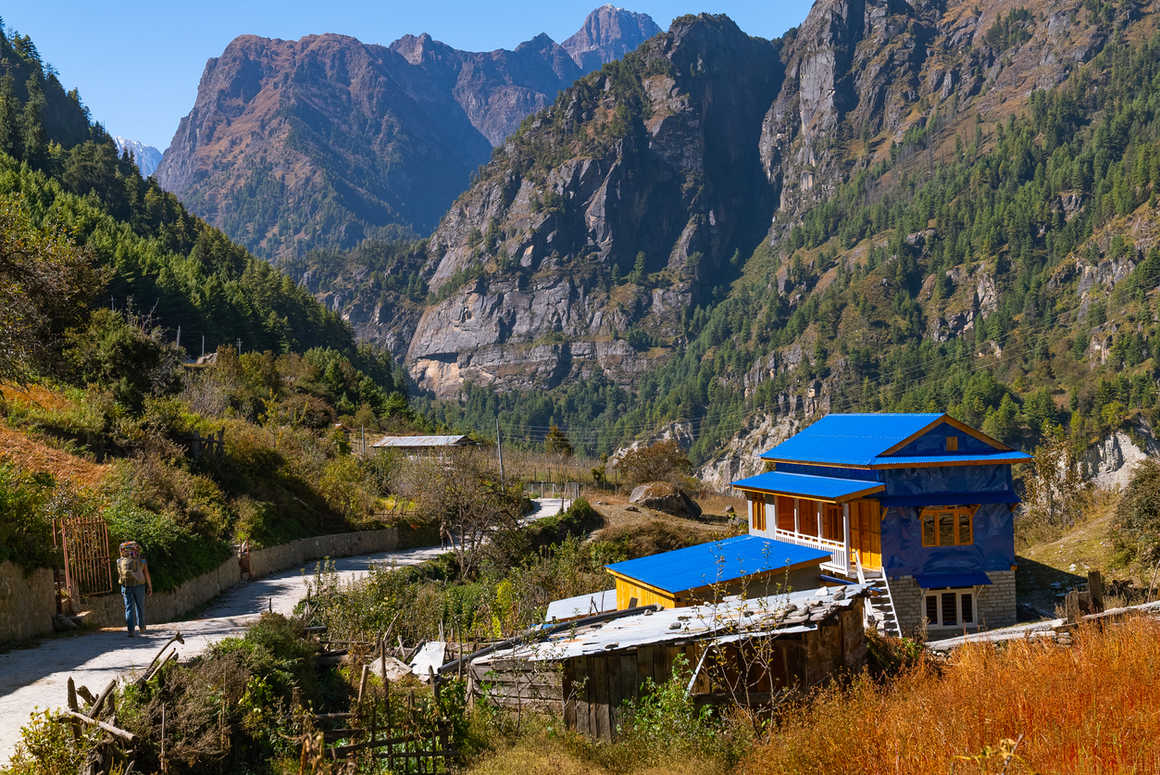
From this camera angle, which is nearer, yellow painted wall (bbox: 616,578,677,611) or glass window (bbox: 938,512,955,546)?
yellow painted wall (bbox: 616,578,677,611)

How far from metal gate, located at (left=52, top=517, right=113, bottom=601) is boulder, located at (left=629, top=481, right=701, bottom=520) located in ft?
131

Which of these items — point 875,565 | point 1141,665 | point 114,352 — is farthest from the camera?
point 114,352

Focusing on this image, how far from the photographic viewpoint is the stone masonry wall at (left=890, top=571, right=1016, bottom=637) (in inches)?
918

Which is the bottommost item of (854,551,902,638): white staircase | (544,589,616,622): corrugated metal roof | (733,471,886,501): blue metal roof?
(854,551,902,638): white staircase

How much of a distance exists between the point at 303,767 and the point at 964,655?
9.36 metres

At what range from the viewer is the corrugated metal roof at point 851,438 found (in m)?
24.2

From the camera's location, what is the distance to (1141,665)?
8.97m

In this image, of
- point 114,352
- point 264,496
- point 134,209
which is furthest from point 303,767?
point 134,209

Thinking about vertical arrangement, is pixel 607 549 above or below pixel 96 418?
below

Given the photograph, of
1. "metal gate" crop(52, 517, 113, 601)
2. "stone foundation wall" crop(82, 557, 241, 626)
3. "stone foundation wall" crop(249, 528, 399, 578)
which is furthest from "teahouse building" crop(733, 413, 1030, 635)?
"metal gate" crop(52, 517, 113, 601)

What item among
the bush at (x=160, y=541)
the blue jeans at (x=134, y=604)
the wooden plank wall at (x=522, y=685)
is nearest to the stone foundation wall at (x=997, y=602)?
the wooden plank wall at (x=522, y=685)

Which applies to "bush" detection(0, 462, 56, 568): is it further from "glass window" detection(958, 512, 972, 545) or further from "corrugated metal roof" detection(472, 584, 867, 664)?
"glass window" detection(958, 512, 972, 545)

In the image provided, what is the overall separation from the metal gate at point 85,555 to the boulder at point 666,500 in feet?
131

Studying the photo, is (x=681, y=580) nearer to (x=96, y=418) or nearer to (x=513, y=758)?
(x=513, y=758)
